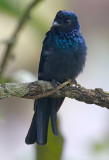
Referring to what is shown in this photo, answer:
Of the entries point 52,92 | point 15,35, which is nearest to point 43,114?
point 52,92

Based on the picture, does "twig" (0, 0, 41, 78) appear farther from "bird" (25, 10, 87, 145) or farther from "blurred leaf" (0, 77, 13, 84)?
"bird" (25, 10, 87, 145)

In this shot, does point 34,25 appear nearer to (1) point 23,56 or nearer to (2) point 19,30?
(2) point 19,30

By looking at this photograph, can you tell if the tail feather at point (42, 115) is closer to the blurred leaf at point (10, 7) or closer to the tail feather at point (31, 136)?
the tail feather at point (31, 136)

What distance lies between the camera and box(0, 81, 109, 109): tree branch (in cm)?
268

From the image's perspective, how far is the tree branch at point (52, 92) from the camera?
2.68m

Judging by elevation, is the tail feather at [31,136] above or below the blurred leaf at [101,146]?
above

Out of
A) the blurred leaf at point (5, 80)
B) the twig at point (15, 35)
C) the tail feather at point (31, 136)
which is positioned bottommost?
the tail feather at point (31, 136)

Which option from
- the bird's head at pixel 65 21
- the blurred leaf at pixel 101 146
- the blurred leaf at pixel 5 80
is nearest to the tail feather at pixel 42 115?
the bird's head at pixel 65 21

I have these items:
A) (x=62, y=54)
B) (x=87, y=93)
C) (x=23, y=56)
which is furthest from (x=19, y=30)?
(x=23, y=56)

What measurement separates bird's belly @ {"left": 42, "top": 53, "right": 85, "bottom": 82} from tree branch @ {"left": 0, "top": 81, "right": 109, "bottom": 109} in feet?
1.46

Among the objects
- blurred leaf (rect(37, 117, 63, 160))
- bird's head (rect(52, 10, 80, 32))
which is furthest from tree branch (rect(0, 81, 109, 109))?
bird's head (rect(52, 10, 80, 32))

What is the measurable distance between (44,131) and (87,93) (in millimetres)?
820

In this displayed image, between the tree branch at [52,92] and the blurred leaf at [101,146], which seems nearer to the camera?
the tree branch at [52,92]

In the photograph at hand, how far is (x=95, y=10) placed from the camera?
21.5ft
